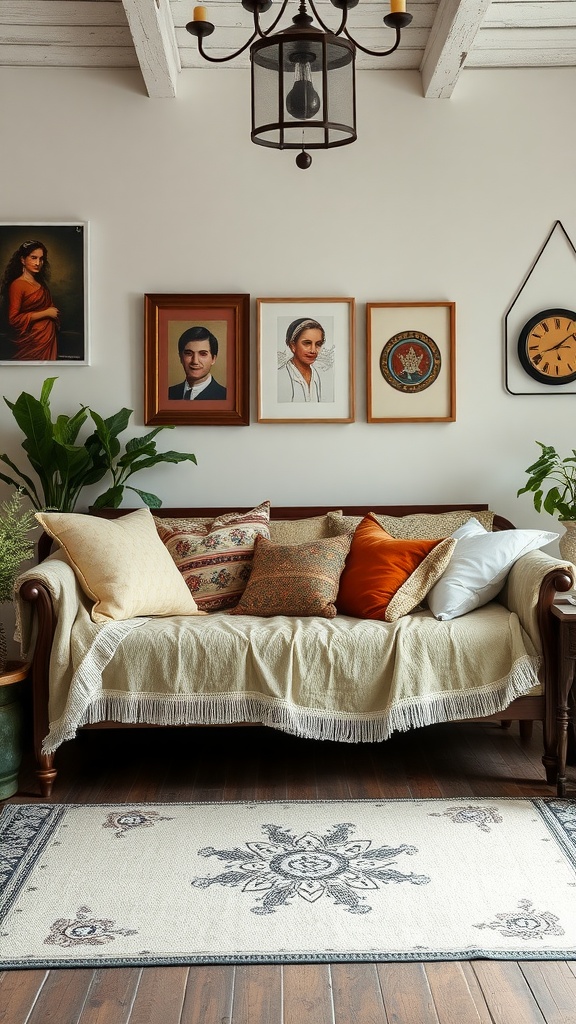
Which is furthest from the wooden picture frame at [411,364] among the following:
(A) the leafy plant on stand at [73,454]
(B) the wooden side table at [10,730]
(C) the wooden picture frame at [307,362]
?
(B) the wooden side table at [10,730]

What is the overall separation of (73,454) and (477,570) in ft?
5.50

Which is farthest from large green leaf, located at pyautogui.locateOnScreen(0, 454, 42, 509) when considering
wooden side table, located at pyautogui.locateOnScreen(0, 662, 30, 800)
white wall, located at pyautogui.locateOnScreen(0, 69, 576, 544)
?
wooden side table, located at pyautogui.locateOnScreen(0, 662, 30, 800)

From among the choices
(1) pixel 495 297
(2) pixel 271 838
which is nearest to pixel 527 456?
(1) pixel 495 297

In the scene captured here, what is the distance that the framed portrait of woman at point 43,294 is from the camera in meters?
3.93

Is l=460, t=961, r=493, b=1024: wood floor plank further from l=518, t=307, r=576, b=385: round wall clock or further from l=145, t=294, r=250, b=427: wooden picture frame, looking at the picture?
l=518, t=307, r=576, b=385: round wall clock

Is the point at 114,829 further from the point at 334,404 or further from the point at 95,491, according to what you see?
the point at 334,404

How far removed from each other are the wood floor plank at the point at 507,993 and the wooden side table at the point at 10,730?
1.61 metres

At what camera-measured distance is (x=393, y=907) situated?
2.18m

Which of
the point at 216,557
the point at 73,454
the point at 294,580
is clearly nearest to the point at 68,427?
the point at 73,454

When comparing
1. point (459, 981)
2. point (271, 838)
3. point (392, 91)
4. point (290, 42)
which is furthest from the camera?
point (392, 91)

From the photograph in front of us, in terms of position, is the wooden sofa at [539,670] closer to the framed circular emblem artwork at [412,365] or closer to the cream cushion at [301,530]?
the cream cushion at [301,530]

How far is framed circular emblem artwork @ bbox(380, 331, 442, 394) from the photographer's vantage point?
157 inches

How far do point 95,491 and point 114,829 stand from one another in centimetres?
175

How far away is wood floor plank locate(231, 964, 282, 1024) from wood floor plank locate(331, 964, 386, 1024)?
12cm
